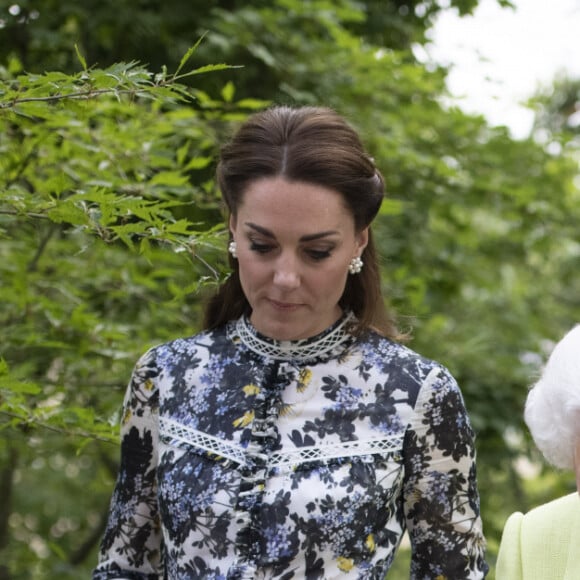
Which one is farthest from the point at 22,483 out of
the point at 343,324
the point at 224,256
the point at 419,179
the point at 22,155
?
the point at 343,324

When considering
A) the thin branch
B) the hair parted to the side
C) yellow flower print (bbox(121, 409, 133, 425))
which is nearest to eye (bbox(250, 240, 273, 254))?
the hair parted to the side

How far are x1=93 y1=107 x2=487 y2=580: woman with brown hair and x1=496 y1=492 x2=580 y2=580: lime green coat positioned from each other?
0.20 ft

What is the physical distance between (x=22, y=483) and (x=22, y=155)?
308cm

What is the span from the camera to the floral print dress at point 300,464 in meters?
1.97

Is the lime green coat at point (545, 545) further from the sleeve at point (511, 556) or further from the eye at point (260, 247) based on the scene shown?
the eye at point (260, 247)

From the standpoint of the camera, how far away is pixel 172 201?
2.28 m

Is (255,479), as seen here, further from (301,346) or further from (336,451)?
(301,346)

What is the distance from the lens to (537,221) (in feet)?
15.4

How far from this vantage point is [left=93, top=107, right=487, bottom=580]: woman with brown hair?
196 cm

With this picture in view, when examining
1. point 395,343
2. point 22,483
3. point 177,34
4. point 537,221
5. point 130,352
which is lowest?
point 22,483

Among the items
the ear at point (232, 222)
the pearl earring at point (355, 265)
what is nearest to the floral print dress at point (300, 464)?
the pearl earring at point (355, 265)

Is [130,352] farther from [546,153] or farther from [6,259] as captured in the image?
[546,153]

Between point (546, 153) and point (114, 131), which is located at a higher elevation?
point (114, 131)

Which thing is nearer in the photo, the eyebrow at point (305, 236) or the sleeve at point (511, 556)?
the eyebrow at point (305, 236)
